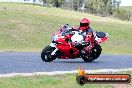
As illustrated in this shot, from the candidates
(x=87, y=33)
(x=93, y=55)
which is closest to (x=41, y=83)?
(x=87, y=33)

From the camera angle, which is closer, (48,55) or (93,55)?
(48,55)

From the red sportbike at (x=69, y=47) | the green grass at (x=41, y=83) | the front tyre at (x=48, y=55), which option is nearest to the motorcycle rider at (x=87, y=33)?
the red sportbike at (x=69, y=47)

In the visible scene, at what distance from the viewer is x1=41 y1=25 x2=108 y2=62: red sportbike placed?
14.1 metres

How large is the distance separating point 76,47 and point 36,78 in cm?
567

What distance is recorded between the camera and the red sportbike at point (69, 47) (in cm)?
1405

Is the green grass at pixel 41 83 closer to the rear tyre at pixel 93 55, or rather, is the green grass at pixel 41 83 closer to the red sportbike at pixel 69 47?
the red sportbike at pixel 69 47

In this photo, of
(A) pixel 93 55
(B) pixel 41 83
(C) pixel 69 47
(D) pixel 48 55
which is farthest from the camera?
(A) pixel 93 55

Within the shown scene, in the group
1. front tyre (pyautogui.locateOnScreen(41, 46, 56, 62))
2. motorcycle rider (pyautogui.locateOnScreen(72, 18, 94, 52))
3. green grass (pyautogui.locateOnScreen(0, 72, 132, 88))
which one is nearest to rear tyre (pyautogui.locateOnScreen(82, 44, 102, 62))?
motorcycle rider (pyautogui.locateOnScreen(72, 18, 94, 52))

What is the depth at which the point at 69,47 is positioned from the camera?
46.6ft

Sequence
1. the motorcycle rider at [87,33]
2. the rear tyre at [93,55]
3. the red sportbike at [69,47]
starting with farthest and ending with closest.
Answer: the rear tyre at [93,55] < the red sportbike at [69,47] < the motorcycle rider at [87,33]

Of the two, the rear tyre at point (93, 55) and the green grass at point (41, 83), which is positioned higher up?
the green grass at point (41, 83)

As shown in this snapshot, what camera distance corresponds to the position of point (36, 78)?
8.70 metres

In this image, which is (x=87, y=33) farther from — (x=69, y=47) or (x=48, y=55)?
(x=48, y=55)

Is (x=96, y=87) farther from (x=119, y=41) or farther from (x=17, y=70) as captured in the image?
(x=119, y=41)
